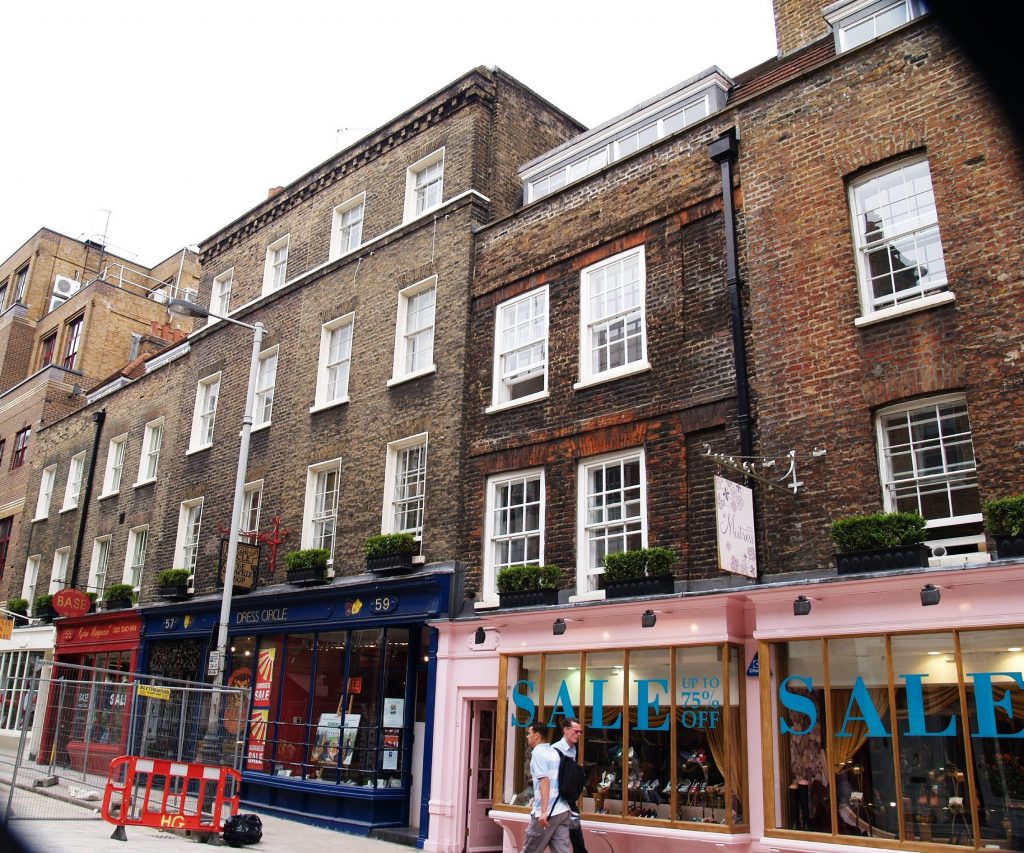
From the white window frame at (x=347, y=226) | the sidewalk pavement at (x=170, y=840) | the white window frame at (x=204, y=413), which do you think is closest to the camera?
the sidewalk pavement at (x=170, y=840)

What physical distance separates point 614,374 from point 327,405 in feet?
25.6

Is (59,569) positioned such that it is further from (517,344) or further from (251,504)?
(517,344)

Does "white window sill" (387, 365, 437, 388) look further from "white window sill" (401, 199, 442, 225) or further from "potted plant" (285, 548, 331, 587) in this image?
"potted plant" (285, 548, 331, 587)

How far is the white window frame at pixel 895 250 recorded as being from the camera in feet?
35.4

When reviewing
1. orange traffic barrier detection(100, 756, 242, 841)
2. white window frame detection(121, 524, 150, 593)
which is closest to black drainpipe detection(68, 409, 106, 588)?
white window frame detection(121, 524, 150, 593)

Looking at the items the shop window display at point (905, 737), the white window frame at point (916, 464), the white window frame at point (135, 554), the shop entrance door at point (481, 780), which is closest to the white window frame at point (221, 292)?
the white window frame at point (135, 554)

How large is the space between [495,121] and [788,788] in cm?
1395

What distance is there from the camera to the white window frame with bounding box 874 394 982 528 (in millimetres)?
10047

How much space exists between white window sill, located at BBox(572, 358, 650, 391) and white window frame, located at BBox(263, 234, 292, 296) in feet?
37.1

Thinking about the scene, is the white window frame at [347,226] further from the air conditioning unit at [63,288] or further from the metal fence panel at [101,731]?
the air conditioning unit at [63,288]

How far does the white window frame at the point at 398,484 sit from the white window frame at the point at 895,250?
839 centimetres

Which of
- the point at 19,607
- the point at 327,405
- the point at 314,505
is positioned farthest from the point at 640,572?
the point at 19,607

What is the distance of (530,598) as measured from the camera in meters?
13.8

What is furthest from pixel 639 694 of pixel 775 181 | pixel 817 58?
pixel 817 58
